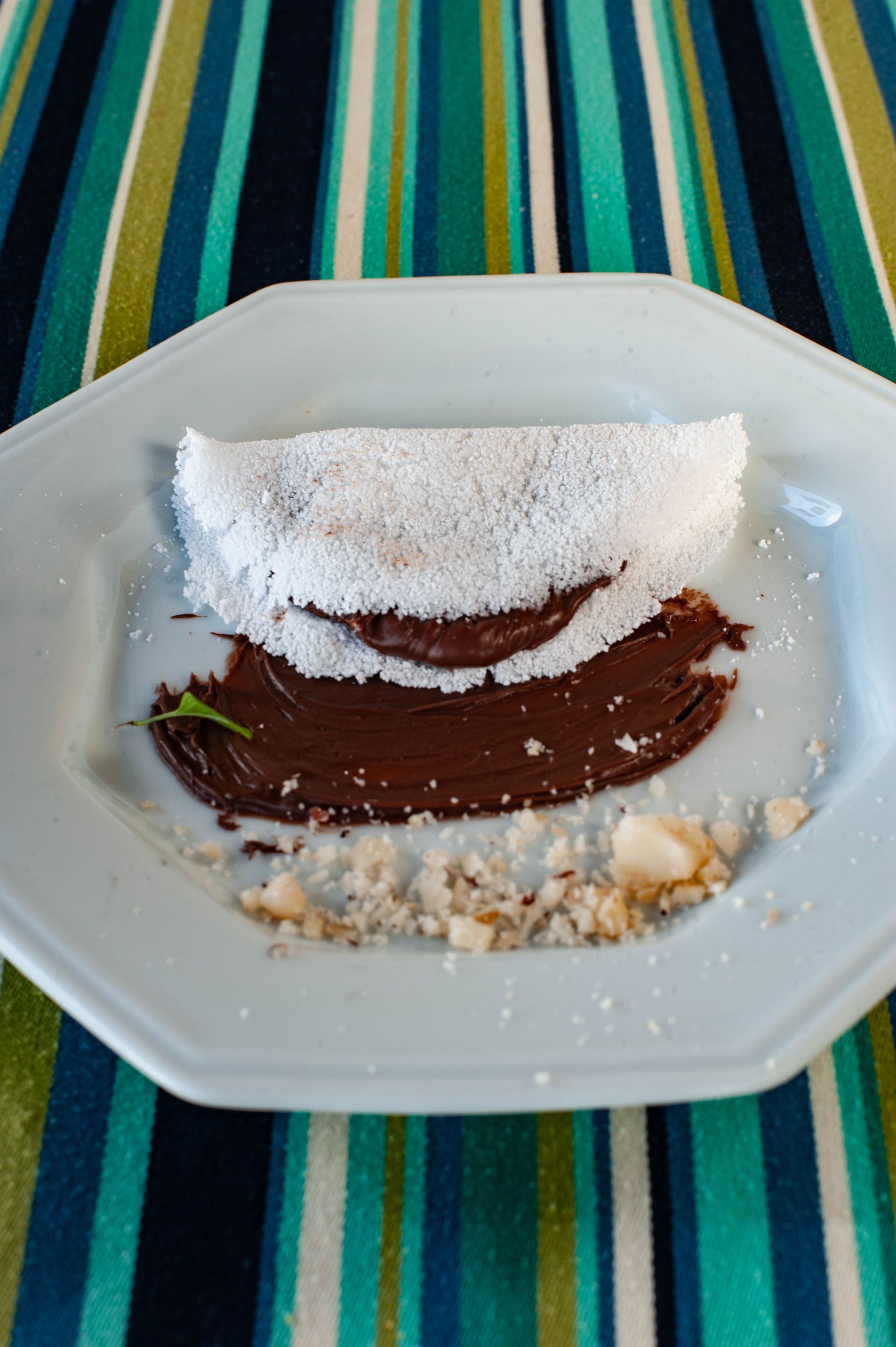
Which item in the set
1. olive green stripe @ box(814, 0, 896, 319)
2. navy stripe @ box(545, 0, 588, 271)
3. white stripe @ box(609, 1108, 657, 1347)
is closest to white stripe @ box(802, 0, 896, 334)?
olive green stripe @ box(814, 0, 896, 319)

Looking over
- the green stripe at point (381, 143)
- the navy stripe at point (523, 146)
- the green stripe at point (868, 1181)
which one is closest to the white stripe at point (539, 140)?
the navy stripe at point (523, 146)

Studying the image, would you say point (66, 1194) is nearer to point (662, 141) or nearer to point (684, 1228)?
point (684, 1228)

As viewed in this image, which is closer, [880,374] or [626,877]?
[626,877]

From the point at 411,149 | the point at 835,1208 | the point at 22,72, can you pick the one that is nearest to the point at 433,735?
the point at 835,1208

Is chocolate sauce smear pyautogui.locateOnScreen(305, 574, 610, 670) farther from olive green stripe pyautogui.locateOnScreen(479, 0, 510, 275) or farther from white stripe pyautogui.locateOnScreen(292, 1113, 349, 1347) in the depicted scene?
olive green stripe pyautogui.locateOnScreen(479, 0, 510, 275)

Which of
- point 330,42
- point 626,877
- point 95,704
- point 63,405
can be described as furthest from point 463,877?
point 330,42

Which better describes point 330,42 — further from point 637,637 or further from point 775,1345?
point 775,1345

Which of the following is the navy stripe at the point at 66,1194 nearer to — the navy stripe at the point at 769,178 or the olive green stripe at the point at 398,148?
the olive green stripe at the point at 398,148
